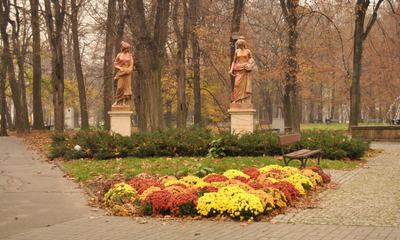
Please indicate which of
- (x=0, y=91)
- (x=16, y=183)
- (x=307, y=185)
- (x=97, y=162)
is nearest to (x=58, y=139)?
(x=97, y=162)

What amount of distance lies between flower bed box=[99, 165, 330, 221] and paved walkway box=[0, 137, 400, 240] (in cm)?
28

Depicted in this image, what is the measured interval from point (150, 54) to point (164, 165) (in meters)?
7.31

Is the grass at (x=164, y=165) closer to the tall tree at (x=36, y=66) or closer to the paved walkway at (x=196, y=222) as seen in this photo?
the paved walkway at (x=196, y=222)

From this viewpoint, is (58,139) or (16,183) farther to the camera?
(58,139)

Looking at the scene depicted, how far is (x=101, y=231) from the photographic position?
5879 millimetres

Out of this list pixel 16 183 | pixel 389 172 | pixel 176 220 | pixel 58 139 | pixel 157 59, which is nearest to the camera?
pixel 176 220

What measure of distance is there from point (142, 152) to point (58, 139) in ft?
14.4

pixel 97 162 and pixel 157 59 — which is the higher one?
pixel 157 59

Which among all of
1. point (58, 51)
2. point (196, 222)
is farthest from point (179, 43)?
point (196, 222)

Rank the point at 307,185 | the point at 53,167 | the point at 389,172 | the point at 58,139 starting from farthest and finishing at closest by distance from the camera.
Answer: the point at 58,139, the point at 53,167, the point at 389,172, the point at 307,185

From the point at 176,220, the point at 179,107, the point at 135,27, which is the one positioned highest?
the point at 135,27

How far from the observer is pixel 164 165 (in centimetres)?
1206

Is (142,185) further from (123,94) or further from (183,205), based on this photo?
(123,94)

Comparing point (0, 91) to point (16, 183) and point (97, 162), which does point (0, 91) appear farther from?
point (16, 183)
